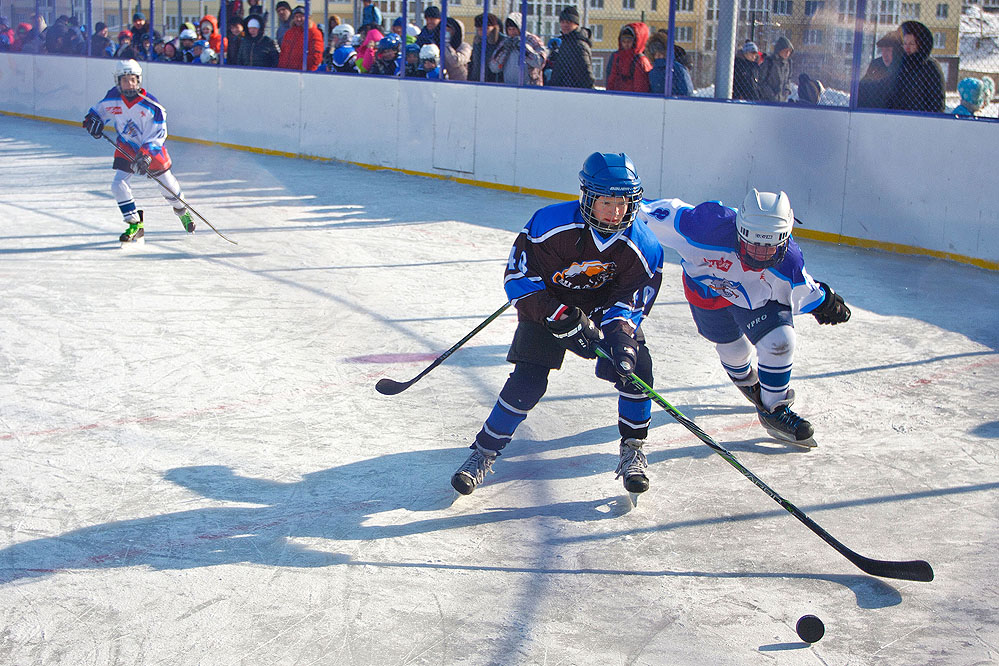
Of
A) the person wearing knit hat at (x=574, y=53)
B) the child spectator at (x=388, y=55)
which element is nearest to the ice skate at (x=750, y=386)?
the person wearing knit hat at (x=574, y=53)

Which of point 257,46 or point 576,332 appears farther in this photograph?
point 257,46

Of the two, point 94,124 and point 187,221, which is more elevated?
point 94,124

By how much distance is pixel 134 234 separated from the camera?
25.1 feet

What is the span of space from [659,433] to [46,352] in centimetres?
303

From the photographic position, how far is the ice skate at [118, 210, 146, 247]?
24.9ft

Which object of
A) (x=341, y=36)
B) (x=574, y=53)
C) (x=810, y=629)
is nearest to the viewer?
(x=810, y=629)

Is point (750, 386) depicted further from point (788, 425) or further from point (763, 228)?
point (763, 228)

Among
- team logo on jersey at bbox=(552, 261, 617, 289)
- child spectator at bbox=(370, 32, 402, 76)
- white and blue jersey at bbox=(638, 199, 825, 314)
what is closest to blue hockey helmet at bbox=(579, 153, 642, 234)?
team logo on jersey at bbox=(552, 261, 617, 289)

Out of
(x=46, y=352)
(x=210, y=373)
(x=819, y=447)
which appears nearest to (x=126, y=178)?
(x=46, y=352)

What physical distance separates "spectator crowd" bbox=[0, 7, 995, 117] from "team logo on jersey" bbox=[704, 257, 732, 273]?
14.7 feet

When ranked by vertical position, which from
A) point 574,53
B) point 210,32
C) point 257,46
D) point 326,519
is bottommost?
point 326,519

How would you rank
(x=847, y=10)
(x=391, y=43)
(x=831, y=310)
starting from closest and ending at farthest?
(x=831, y=310) < (x=847, y=10) < (x=391, y=43)

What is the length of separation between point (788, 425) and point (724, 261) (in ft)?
2.33

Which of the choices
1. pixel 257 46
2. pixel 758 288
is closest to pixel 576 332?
pixel 758 288
